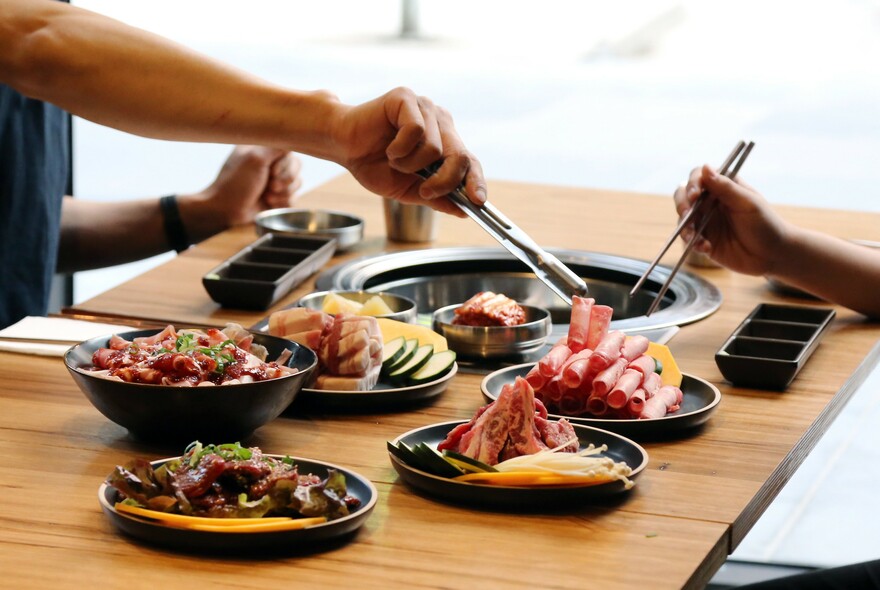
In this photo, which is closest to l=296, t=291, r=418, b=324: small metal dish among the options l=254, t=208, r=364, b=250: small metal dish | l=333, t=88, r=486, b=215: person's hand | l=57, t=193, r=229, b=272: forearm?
l=333, t=88, r=486, b=215: person's hand

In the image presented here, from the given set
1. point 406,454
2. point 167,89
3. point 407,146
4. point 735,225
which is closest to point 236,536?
point 406,454

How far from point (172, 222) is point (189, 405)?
5.16ft

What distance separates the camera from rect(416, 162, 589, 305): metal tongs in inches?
66.9

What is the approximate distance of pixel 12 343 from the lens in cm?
185

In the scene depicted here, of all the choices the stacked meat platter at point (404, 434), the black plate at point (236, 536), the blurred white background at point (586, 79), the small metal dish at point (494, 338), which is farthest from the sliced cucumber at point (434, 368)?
the blurred white background at point (586, 79)

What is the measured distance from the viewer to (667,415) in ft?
5.20

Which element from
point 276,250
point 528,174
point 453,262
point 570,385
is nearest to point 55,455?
point 570,385

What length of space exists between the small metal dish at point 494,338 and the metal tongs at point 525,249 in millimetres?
119

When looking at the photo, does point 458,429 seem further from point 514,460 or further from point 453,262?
point 453,262

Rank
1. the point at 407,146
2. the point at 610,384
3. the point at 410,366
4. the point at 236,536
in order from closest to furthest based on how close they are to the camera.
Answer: the point at 236,536 < the point at 610,384 < the point at 410,366 < the point at 407,146

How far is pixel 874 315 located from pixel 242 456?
1388 mm

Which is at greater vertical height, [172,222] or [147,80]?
[147,80]

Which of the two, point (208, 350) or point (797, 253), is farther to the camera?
point (797, 253)

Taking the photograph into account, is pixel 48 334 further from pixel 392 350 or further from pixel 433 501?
pixel 433 501
